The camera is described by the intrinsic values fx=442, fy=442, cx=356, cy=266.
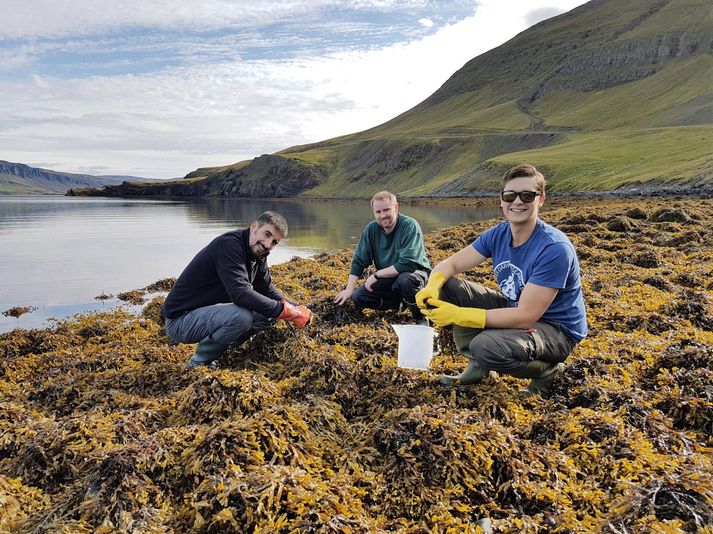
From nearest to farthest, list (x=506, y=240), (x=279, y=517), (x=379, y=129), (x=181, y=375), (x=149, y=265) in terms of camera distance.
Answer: (x=279, y=517)
(x=506, y=240)
(x=181, y=375)
(x=149, y=265)
(x=379, y=129)

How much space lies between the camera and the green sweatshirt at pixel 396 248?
6.45m

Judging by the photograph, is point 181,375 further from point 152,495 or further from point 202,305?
point 152,495

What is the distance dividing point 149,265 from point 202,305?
14465 mm

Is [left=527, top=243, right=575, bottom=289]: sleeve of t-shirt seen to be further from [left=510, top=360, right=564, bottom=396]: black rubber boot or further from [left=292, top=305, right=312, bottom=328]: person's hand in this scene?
[left=292, top=305, right=312, bottom=328]: person's hand

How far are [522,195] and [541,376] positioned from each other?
1.61 meters

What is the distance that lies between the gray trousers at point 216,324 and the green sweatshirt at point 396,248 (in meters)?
2.23

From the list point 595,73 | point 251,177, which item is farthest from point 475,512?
point 595,73

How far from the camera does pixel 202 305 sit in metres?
5.20

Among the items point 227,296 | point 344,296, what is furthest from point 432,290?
point 344,296

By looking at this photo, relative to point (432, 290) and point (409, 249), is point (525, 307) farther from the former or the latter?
point (409, 249)

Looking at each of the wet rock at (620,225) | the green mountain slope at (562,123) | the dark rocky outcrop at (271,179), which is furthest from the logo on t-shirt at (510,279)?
the dark rocky outcrop at (271,179)

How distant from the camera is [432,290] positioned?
Answer: 4191 mm

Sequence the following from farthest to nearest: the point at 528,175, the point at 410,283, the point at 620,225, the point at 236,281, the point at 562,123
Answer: the point at 562,123, the point at 620,225, the point at 410,283, the point at 236,281, the point at 528,175

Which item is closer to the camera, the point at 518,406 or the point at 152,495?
the point at 152,495
